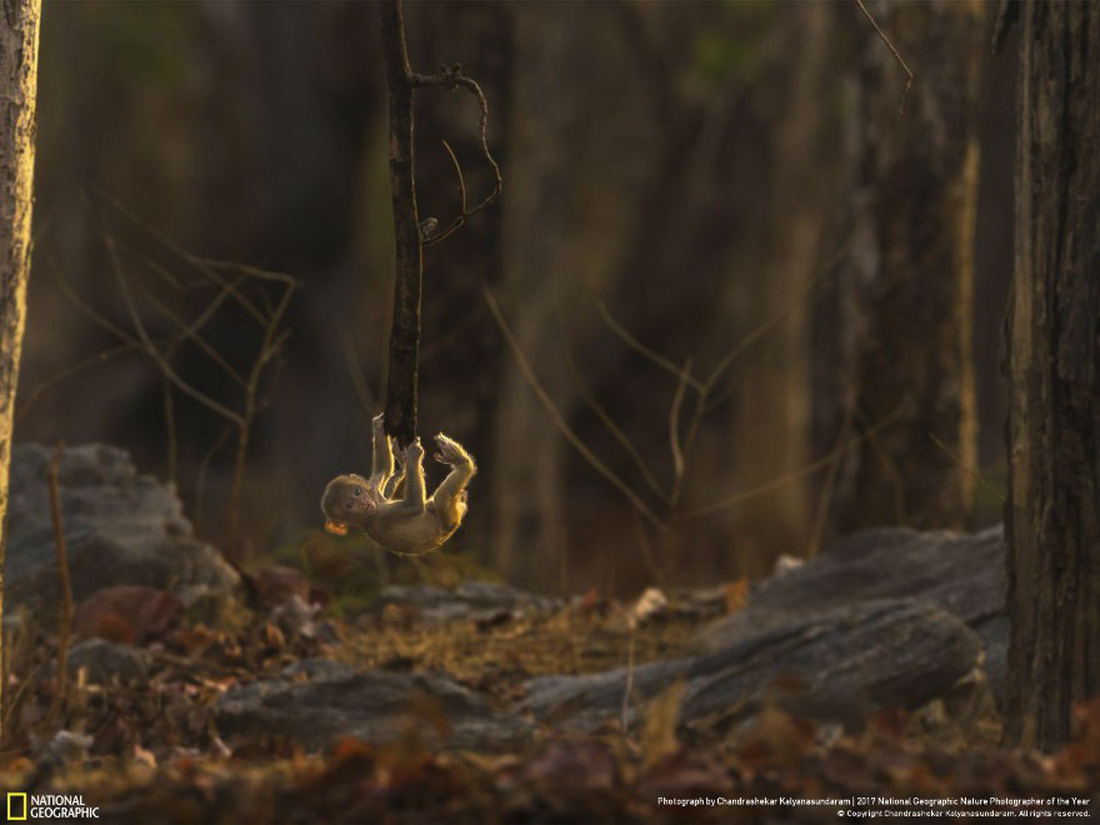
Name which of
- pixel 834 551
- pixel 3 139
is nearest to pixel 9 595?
pixel 3 139

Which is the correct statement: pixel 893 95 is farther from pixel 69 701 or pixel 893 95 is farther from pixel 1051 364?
pixel 69 701

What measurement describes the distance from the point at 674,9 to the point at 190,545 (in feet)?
46.6

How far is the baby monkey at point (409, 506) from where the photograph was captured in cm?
357

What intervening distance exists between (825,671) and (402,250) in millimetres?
2598

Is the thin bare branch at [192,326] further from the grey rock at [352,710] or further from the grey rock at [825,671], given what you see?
the grey rock at [825,671]

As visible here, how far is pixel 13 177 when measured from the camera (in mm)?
4293

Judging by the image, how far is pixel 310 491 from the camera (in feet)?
45.5

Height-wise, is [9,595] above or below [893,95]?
below

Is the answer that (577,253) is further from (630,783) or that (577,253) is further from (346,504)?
(630,783)

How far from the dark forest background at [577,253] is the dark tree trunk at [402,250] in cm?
203

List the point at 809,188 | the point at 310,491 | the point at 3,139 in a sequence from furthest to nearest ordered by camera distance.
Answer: the point at 809,188, the point at 310,491, the point at 3,139

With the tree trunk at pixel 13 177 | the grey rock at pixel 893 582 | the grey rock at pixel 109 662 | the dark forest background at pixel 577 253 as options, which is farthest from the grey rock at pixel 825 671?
the tree trunk at pixel 13 177

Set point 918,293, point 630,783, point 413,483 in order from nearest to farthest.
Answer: point 630,783
point 413,483
point 918,293

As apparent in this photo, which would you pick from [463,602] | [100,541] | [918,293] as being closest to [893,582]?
[463,602]
